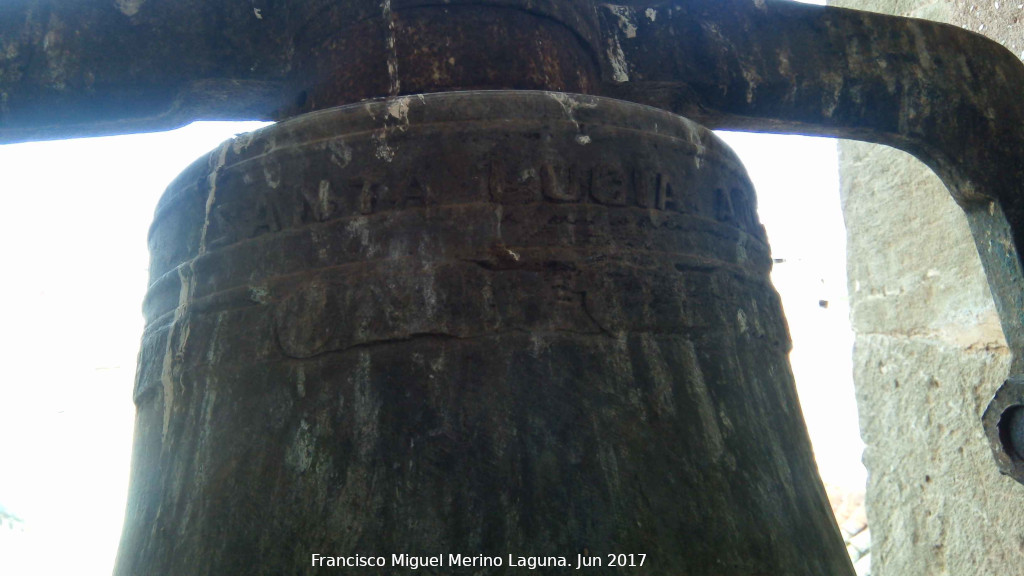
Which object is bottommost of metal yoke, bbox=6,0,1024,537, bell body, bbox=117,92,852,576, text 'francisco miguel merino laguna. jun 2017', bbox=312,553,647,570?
text 'francisco miguel merino laguna. jun 2017', bbox=312,553,647,570

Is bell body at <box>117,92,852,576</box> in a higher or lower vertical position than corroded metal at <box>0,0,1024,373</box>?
lower

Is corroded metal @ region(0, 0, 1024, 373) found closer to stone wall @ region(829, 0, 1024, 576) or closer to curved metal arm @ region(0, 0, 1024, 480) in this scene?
curved metal arm @ region(0, 0, 1024, 480)

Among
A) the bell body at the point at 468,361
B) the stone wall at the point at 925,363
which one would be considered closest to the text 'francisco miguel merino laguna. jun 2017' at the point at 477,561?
the bell body at the point at 468,361

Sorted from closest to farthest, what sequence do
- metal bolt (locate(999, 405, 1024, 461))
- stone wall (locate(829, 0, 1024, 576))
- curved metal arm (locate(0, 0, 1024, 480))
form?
1. curved metal arm (locate(0, 0, 1024, 480))
2. metal bolt (locate(999, 405, 1024, 461))
3. stone wall (locate(829, 0, 1024, 576))

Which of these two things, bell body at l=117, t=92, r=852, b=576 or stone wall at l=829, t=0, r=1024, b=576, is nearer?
bell body at l=117, t=92, r=852, b=576

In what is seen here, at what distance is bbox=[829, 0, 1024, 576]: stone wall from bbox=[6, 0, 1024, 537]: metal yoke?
0.35 metres

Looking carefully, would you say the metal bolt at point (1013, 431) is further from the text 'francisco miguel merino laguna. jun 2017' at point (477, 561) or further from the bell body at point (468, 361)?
the text 'francisco miguel merino laguna. jun 2017' at point (477, 561)

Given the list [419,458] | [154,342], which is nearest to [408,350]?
[419,458]

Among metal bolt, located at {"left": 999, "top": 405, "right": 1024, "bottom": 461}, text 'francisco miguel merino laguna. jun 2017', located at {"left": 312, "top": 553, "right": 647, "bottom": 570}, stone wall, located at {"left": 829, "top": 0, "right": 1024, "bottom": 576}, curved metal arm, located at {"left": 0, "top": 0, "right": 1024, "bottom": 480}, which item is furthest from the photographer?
stone wall, located at {"left": 829, "top": 0, "right": 1024, "bottom": 576}

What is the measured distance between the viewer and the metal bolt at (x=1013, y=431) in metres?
1.29

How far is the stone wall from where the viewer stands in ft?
5.44

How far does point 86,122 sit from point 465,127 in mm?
517

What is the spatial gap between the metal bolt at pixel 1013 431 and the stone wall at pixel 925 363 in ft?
1.11

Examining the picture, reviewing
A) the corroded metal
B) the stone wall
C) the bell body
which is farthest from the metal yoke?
the stone wall
